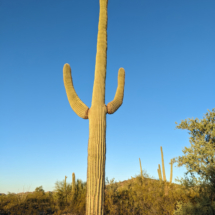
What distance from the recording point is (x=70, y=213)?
429 inches

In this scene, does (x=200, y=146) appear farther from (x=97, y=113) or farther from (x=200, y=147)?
(x=97, y=113)

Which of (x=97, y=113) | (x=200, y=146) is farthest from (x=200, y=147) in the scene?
(x=97, y=113)

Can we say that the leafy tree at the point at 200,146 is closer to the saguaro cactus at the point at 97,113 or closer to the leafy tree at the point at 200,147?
the leafy tree at the point at 200,147

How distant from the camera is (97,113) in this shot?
209 inches

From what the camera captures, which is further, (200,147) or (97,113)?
(200,147)

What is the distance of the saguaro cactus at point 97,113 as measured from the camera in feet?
14.9

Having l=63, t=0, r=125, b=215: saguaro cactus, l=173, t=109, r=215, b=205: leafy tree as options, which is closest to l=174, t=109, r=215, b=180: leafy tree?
l=173, t=109, r=215, b=205: leafy tree

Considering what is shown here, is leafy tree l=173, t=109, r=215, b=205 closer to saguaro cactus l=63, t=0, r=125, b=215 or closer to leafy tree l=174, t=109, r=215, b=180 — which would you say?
leafy tree l=174, t=109, r=215, b=180

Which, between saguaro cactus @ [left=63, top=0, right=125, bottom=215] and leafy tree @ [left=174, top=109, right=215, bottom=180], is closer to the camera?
saguaro cactus @ [left=63, top=0, right=125, bottom=215]

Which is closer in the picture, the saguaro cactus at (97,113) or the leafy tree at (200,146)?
the saguaro cactus at (97,113)

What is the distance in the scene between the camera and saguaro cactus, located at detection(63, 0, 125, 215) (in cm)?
454

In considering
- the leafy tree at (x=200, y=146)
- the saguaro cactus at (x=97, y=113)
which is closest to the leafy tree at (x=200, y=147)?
the leafy tree at (x=200, y=146)

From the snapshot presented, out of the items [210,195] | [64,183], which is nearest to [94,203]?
[210,195]

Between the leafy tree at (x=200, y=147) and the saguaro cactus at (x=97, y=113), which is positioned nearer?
the saguaro cactus at (x=97, y=113)
